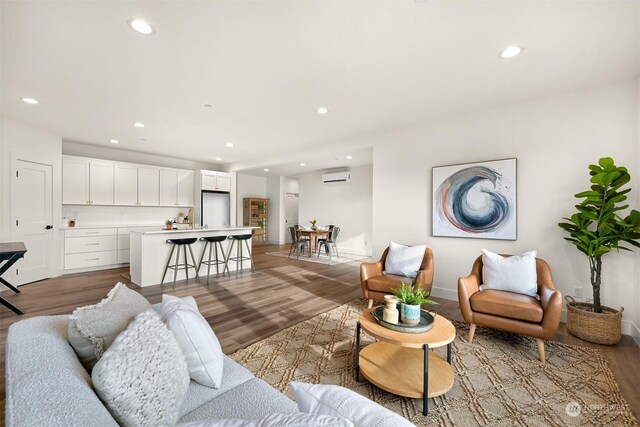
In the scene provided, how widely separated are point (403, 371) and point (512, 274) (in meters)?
1.76

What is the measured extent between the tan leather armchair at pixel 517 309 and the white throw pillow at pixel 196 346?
2.50m

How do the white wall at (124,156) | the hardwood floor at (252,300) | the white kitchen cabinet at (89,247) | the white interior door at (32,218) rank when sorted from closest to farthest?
the hardwood floor at (252,300)
the white interior door at (32,218)
the white kitchen cabinet at (89,247)
the white wall at (124,156)

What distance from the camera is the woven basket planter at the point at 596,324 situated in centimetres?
266

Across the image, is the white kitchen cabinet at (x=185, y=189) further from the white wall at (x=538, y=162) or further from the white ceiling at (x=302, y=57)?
the white wall at (x=538, y=162)

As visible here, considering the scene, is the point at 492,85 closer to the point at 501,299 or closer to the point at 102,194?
the point at 501,299

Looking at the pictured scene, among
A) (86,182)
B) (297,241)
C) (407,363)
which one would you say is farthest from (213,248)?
(407,363)

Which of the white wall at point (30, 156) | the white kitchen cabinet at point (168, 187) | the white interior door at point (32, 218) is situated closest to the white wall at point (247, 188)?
the white kitchen cabinet at point (168, 187)

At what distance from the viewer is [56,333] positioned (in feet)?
3.77

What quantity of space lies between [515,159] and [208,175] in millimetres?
6997

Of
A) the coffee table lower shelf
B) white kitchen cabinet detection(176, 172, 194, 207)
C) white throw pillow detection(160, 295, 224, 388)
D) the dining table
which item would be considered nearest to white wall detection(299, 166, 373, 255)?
the dining table

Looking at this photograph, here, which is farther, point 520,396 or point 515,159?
point 515,159

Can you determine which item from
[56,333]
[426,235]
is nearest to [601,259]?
[426,235]

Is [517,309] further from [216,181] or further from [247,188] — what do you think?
[247,188]

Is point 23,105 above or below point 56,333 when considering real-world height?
above
